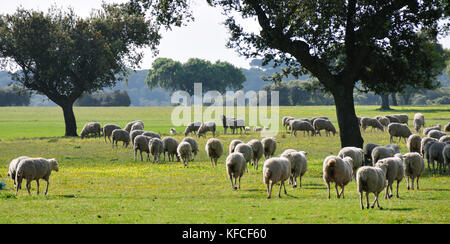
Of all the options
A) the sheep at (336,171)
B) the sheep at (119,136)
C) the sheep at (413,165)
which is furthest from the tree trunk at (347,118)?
the sheep at (119,136)

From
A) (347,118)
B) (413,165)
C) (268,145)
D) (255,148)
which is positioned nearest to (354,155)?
(413,165)

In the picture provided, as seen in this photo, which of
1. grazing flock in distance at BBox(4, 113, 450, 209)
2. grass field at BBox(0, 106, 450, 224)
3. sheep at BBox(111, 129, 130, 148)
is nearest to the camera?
grass field at BBox(0, 106, 450, 224)

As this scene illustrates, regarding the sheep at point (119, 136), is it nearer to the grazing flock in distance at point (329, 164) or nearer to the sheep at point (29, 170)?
the grazing flock in distance at point (329, 164)

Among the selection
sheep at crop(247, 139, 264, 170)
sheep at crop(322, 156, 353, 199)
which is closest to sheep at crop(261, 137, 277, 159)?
sheep at crop(247, 139, 264, 170)

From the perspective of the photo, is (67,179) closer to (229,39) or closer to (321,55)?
(229,39)

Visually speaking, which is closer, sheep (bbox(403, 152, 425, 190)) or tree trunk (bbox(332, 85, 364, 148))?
sheep (bbox(403, 152, 425, 190))

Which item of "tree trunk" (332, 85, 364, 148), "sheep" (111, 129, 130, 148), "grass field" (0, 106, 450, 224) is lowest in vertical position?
"grass field" (0, 106, 450, 224)

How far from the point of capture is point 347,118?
27.2 metres

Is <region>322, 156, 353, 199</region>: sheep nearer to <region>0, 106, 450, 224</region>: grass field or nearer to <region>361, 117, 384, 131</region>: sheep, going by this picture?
<region>0, 106, 450, 224</region>: grass field

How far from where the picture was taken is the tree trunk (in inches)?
1057

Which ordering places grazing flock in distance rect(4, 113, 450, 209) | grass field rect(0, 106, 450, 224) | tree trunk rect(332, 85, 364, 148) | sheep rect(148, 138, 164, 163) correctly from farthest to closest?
sheep rect(148, 138, 164, 163) → tree trunk rect(332, 85, 364, 148) → grazing flock in distance rect(4, 113, 450, 209) → grass field rect(0, 106, 450, 224)

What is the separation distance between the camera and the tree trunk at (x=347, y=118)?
88.1ft

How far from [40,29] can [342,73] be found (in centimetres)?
3682

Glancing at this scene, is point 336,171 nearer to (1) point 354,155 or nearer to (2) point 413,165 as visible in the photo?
(2) point 413,165
